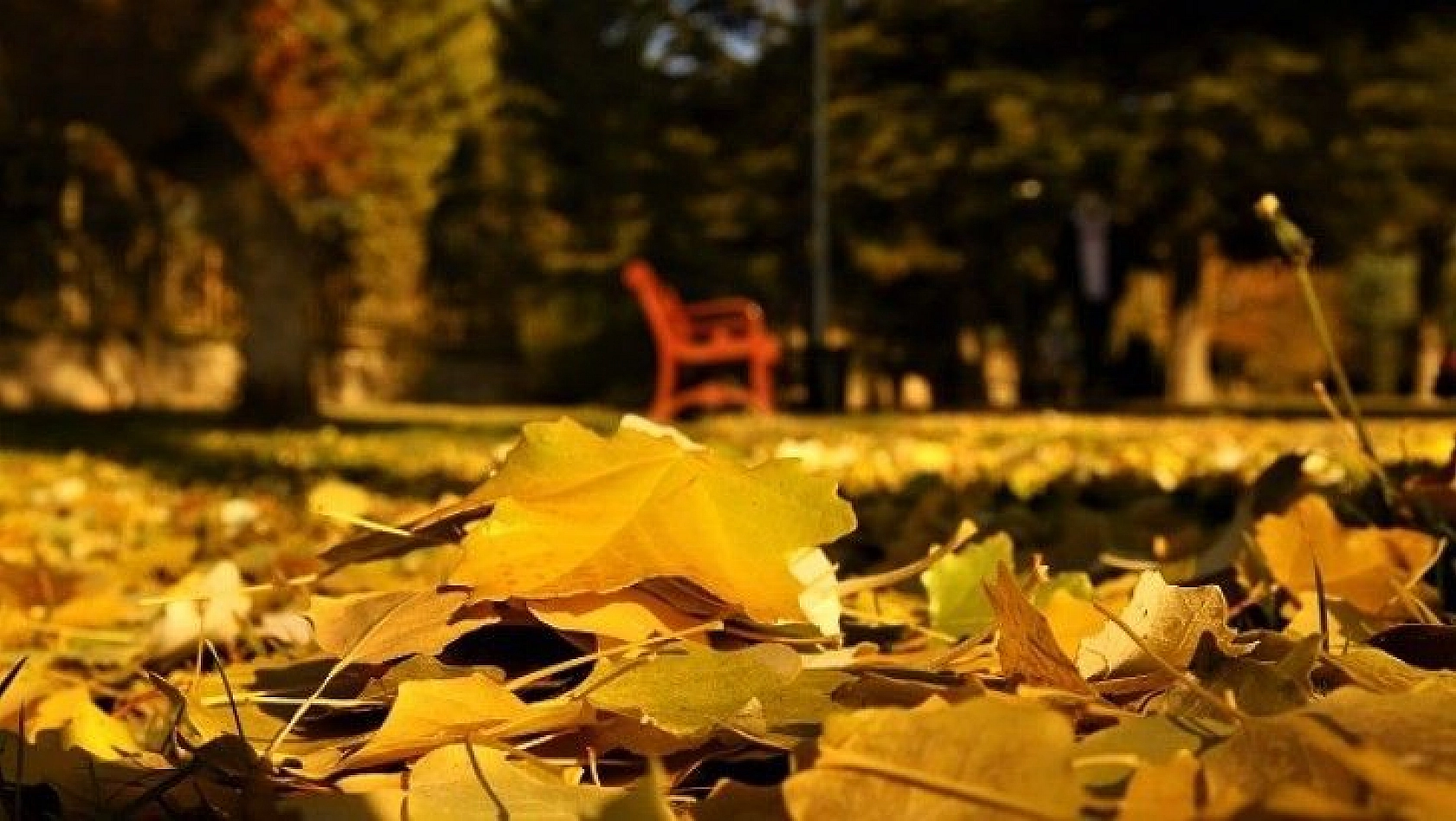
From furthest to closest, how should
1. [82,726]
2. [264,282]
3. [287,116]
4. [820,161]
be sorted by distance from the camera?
[287,116]
[820,161]
[264,282]
[82,726]

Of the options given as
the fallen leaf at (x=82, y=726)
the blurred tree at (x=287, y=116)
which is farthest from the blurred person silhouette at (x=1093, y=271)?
the fallen leaf at (x=82, y=726)

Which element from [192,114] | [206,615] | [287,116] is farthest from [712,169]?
[206,615]

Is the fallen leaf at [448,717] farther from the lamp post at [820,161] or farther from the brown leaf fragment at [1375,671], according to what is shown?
the lamp post at [820,161]

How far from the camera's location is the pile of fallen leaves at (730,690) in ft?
1.51

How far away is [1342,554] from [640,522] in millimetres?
495

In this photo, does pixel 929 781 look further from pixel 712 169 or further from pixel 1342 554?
pixel 712 169

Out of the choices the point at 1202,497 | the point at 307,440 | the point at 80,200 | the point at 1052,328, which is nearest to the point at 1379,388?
the point at 1052,328

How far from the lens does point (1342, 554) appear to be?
996 mm

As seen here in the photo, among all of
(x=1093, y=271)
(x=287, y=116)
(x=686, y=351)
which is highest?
(x=287, y=116)

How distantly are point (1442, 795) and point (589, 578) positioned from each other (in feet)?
1.36

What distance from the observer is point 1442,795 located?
1.17 feet

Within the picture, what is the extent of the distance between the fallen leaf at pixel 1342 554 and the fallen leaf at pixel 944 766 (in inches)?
22.8

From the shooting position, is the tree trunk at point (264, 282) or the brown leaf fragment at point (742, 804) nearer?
the brown leaf fragment at point (742, 804)

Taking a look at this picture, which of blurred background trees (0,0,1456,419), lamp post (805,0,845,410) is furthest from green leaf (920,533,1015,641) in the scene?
lamp post (805,0,845,410)
